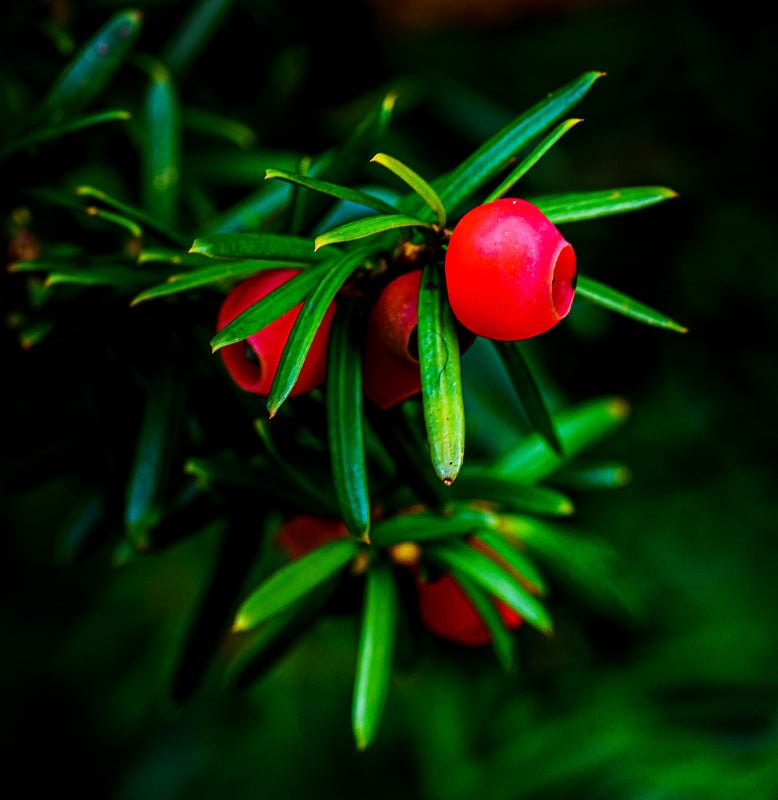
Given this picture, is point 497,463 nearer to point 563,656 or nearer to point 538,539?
point 538,539

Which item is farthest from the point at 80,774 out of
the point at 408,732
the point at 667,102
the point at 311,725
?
the point at 667,102

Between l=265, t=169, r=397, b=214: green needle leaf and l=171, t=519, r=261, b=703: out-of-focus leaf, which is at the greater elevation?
l=265, t=169, r=397, b=214: green needle leaf

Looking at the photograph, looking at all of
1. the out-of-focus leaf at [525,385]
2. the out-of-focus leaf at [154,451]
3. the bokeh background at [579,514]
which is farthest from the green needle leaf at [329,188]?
the bokeh background at [579,514]

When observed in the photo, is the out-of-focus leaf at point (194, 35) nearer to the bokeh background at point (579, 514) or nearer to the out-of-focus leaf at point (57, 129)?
the bokeh background at point (579, 514)

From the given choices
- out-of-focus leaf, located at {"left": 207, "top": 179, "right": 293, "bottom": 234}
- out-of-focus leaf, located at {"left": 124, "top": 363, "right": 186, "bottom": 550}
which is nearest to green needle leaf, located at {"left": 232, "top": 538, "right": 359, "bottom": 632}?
out-of-focus leaf, located at {"left": 124, "top": 363, "right": 186, "bottom": 550}

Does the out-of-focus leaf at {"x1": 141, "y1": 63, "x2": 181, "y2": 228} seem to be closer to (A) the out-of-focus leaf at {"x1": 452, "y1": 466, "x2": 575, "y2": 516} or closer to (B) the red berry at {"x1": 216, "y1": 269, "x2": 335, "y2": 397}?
(B) the red berry at {"x1": 216, "y1": 269, "x2": 335, "y2": 397}

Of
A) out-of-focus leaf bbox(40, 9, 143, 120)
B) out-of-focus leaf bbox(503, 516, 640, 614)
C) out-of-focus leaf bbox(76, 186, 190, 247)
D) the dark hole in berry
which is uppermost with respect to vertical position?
out-of-focus leaf bbox(40, 9, 143, 120)

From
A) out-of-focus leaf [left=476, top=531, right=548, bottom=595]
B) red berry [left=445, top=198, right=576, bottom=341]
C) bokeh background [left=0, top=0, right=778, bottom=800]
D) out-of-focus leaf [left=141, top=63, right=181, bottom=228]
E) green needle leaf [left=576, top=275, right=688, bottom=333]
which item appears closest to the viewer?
red berry [left=445, top=198, right=576, bottom=341]
